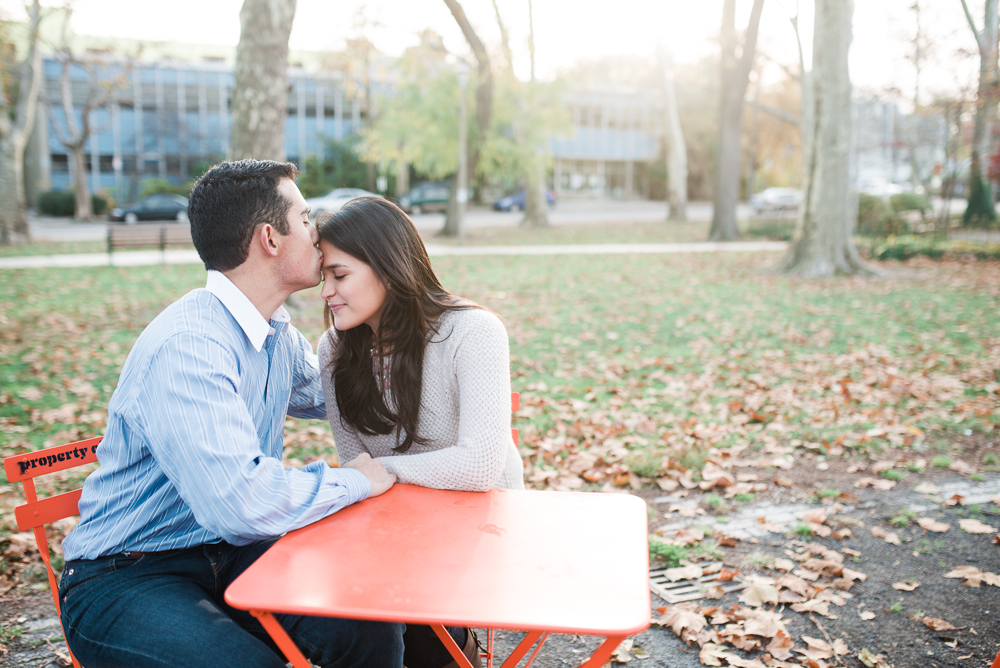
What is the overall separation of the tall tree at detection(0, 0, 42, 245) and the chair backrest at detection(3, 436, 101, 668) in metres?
21.0

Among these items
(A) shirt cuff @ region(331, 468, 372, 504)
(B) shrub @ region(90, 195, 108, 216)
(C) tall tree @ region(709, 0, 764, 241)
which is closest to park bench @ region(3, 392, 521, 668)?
(A) shirt cuff @ region(331, 468, 372, 504)

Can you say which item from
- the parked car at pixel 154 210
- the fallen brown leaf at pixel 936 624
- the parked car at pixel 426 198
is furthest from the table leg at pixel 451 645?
the parked car at pixel 426 198

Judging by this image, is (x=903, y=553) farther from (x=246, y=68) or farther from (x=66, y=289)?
(x=66, y=289)

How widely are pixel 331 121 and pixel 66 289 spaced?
41.7 metres

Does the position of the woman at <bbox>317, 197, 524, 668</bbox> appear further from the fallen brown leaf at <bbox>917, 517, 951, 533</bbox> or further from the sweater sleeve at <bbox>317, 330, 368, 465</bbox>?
the fallen brown leaf at <bbox>917, 517, 951, 533</bbox>

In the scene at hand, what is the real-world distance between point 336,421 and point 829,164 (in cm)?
1312

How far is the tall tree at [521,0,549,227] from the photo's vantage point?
25.1 metres

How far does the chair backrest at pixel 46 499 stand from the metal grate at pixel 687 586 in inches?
94.3

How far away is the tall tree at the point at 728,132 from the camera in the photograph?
71.7 feet

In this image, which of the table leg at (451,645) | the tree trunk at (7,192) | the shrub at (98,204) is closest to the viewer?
the table leg at (451,645)

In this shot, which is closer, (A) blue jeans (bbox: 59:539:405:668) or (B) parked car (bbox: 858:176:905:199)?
(A) blue jeans (bbox: 59:539:405:668)

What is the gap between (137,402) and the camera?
1914 millimetres

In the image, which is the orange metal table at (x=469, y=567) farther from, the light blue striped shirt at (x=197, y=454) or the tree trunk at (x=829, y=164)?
the tree trunk at (x=829, y=164)

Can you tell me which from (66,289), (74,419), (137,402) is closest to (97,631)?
(137,402)
